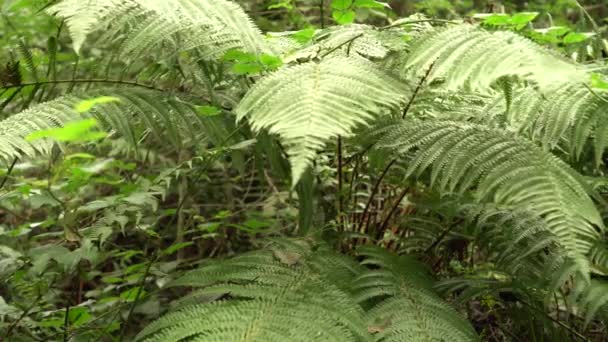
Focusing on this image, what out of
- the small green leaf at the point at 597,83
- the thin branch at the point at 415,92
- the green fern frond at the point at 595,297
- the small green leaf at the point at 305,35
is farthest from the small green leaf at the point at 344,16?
the green fern frond at the point at 595,297

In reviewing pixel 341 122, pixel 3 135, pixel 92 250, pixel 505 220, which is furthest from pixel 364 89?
pixel 92 250

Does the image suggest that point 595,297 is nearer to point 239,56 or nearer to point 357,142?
Answer: point 357,142

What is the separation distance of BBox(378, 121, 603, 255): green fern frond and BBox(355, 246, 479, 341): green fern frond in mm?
204

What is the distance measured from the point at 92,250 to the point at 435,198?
0.80 meters

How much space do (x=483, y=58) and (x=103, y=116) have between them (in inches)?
27.1

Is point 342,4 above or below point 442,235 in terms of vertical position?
above

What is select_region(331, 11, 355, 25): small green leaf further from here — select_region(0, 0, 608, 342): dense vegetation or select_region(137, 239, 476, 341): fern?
select_region(137, 239, 476, 341): fern

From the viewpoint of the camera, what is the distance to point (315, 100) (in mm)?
876

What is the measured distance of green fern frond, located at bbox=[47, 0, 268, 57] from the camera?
3.09 feet

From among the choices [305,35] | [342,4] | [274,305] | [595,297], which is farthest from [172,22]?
[595,297]

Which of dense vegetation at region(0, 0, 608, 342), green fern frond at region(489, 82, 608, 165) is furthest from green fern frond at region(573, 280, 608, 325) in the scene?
green fern frond at region(489, 82, 608, 165)

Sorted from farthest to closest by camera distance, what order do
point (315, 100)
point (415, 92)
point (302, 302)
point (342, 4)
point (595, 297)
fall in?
point (342, 4)
point (415, 92)
point (595, 297)
point (302, 302)
point (315, 100)

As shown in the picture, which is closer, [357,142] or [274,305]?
[274,305]

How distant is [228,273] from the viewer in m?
1.08
